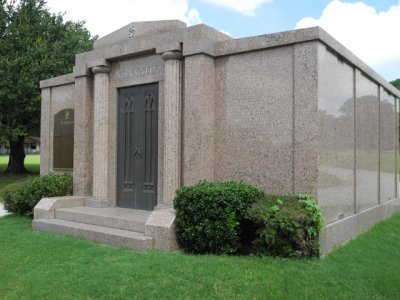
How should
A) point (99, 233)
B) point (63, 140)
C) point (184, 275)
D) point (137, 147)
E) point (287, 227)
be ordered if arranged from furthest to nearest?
Result: 1. point (63, 140)
2. point (137, 147)
3. point (99, 233)
4. point (287, 227)
5. point (184, 275)

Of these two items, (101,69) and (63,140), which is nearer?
(101,69)

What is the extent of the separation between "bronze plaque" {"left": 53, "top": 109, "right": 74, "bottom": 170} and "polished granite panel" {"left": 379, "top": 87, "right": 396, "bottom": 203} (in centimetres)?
818

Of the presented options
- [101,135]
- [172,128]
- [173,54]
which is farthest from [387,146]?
[101,135]

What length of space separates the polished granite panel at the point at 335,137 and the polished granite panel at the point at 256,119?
1.68ft

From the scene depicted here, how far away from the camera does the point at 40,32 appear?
73.0 feet

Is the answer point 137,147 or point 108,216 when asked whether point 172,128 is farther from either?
point 108,216

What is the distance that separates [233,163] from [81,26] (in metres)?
21.7

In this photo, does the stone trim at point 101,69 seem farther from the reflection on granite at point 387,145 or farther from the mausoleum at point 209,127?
the reflection on granite at point 387,145

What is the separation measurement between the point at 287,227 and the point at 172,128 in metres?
3.21

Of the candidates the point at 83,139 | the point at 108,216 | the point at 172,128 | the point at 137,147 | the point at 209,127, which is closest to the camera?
the point at 209,127

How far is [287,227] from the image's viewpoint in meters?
5.75

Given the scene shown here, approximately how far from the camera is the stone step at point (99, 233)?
6660mm

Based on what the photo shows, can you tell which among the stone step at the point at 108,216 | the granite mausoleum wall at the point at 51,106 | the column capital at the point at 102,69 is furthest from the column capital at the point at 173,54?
the granite mausoleum wall at the point at 51,106

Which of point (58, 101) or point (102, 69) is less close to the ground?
point (102, 69)
